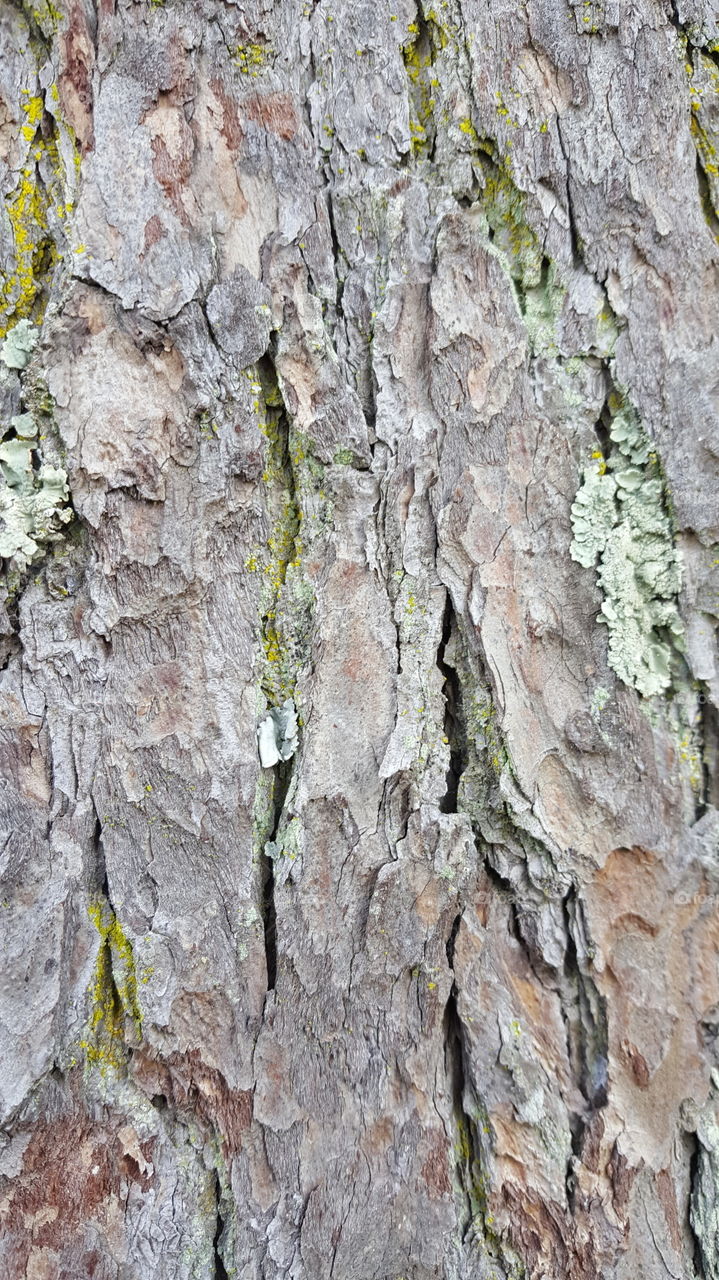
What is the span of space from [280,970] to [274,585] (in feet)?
2.59

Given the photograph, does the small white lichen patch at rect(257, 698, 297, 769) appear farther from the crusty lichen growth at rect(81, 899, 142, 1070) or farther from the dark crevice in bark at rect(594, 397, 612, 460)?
the dark crevice in bark at rect(594, 397, 612, 460)

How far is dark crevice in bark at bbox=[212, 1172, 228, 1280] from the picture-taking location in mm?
1412

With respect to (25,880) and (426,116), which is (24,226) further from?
(25,880)

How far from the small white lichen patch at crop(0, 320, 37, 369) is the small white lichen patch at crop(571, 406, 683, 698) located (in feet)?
3.86

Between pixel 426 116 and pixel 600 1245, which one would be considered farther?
pixel 426 116

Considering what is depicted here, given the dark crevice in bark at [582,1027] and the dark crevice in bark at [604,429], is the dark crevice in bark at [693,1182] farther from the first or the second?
the dark crevice in bark at [604,429]

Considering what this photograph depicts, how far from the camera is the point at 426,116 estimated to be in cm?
151

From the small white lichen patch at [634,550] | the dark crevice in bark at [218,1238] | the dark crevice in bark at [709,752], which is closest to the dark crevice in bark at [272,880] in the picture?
the dark crevice in bark at [218,1238]

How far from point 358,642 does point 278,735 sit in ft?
0.84

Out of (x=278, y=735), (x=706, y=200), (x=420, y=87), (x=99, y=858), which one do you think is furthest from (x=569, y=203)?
(x=99, y=858)

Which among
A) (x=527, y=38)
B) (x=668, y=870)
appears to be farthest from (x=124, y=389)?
(x=668, y=870)

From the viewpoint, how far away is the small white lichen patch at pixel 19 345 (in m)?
1.45

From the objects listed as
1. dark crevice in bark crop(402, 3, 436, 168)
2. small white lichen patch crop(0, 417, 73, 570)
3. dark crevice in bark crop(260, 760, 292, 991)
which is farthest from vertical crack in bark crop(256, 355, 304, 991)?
dark crevice in bark crop(402, 3, 436, 168)

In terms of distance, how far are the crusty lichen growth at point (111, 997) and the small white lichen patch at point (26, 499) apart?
74 centimetres
